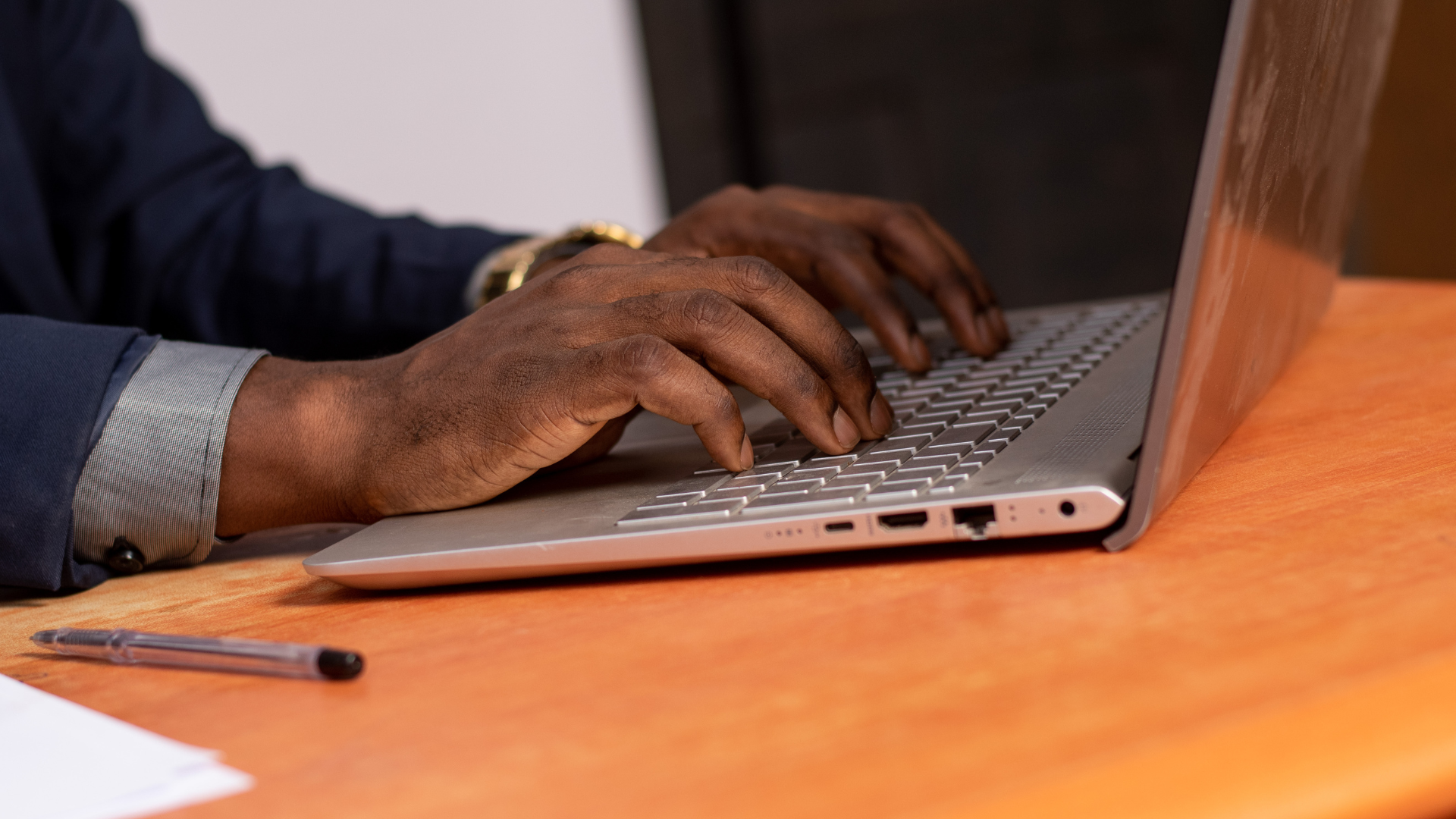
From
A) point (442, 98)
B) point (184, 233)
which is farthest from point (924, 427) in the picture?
point (442, 98)

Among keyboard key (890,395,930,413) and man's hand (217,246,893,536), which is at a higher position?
man's hand (217,246,893,536)

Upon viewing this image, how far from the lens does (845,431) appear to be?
1.61 feet

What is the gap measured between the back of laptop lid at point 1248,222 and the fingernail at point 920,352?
182 mm

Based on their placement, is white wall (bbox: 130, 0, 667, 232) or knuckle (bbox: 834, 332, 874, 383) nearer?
knuckle (bbox: 834, 332, 874, 383)

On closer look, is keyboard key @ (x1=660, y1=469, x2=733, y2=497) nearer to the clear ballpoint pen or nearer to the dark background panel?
the clear ballpoint pen

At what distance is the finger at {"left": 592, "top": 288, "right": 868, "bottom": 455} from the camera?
476mm

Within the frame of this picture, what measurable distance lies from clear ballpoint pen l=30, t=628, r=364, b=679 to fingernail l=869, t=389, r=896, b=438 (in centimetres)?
23

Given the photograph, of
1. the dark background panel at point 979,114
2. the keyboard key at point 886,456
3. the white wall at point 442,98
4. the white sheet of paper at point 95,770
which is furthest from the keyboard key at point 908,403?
the dark background panel at point 979,114

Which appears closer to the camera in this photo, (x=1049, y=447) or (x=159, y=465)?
(x=1049, y=447)

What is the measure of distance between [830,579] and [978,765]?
16 centimetres

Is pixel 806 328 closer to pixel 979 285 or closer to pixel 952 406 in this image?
pixel 952 406

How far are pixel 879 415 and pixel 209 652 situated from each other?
0.27m

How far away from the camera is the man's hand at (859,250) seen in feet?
2.33

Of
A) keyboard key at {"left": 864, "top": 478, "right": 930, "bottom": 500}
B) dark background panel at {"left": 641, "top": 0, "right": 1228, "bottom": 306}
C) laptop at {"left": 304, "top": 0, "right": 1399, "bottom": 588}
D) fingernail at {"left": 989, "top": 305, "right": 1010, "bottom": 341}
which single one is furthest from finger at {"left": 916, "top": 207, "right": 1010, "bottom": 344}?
dark background panel at {"left": 641, "top": 0, "right": 1228, "bottom": 306}
